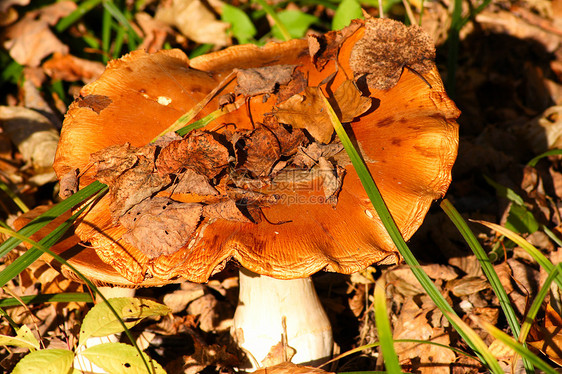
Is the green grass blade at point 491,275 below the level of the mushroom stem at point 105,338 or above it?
above

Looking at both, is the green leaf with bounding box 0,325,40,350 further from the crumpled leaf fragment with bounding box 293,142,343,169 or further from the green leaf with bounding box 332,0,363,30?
the green leaf with bounding box 332,0,363,30

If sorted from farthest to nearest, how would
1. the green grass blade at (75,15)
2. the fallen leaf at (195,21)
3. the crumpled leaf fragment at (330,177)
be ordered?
the fallen leaf at (195,21), the green grass blade at (75,15), the crumpled leaf fragment at (330,177)

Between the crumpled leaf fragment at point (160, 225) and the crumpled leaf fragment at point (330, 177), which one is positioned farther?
the crumpled leaf fragment at point (330, 177)

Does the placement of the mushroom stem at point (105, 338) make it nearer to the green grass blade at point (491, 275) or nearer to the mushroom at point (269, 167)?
the mushroom at point (269, 167)

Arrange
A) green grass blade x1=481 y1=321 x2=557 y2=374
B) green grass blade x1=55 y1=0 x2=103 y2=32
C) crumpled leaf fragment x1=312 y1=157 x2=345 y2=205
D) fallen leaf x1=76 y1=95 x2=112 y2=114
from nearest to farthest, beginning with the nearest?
green grass blade x1=481 y1=321 x2=557 y2=374
crumpled leaf fragment x1=312 y1=157 x2=345 y2=205
fallen leaf x1=76 y1=95 x2=112 y2=114
green grass blade x1=55 y1=0 x2=103 y2=32

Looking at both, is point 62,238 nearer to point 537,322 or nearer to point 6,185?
point 6,185

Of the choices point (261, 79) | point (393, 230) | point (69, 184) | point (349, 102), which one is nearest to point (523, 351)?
point (393, 230)

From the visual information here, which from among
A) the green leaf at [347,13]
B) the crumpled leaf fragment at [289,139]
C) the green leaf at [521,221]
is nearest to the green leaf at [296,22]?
the green leaf at [347,13]

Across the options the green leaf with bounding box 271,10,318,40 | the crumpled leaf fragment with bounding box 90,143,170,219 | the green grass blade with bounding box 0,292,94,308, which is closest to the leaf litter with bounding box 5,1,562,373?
the crumpled leaf fragment with bounding box 90,143,170,219
